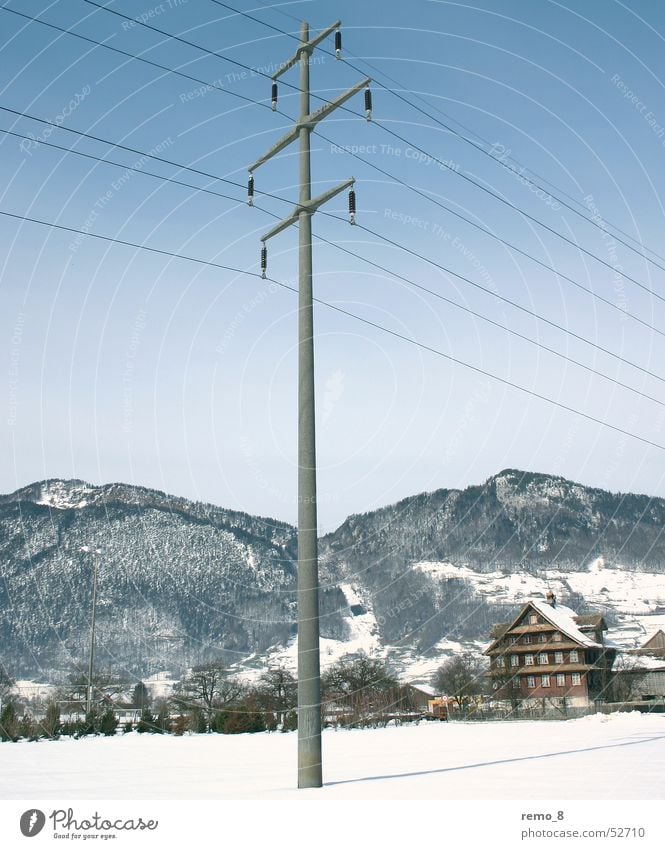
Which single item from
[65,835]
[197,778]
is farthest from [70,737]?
[65,835]

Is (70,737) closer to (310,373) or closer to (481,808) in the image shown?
(310,373)

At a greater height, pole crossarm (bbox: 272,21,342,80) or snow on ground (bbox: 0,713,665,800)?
pole crossarm (bbox: 272,21,342,80)

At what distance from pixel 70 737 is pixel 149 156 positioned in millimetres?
36054

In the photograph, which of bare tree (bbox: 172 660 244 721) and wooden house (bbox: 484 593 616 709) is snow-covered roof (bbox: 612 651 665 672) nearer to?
wooden house (bbox: 484 593 616 709)

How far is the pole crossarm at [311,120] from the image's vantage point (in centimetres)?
1606

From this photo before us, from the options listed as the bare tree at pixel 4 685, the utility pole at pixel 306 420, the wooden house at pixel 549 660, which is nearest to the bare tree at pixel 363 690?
the wooden house at pixel 549 660

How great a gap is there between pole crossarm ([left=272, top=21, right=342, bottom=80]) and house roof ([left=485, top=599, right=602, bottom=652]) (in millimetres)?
77795

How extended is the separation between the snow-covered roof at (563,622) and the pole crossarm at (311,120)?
77.9 meters

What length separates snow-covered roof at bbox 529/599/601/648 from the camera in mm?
86312

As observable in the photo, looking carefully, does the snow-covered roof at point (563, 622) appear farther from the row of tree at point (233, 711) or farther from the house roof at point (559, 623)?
the row of tree at point (233, 711)

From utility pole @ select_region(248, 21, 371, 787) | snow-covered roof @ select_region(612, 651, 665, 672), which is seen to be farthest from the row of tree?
utility pole @ select_region(248, 21, 371, 787)

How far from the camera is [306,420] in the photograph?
15539 mm

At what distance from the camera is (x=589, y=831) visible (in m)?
9.56

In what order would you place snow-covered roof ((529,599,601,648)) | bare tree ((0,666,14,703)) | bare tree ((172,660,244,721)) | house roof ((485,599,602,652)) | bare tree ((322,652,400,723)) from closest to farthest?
bare tree ((322,652,400,723))
bare tree ((172,660,244,721))
snow-covered roof ((529,599,601,648))
house roof ((485,599,602,652))
bare tree ((0,666,14,703))
